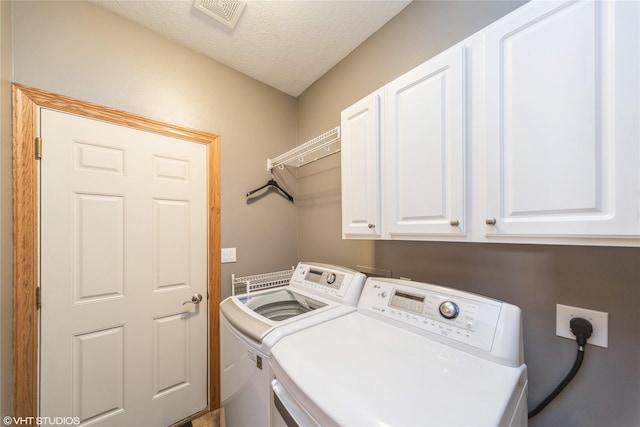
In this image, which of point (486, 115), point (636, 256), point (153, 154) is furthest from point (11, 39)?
point (636, 256)

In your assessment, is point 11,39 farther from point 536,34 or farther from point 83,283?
point 536,34

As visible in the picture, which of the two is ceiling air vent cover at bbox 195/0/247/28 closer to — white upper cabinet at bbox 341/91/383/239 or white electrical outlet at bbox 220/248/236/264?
white upper cabinet at bbox 341/91/383/239

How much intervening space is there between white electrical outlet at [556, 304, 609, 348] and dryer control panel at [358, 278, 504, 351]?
0.32 meters

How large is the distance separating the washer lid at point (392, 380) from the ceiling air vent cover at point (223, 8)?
1.88m

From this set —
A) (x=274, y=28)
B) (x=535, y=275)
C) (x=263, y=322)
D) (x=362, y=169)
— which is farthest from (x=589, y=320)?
(x=274, y=28)

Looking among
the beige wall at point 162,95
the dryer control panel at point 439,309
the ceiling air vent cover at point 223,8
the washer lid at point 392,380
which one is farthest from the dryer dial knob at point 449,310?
the ceiling air vent cover at point 223,8

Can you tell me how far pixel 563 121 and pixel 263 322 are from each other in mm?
1264

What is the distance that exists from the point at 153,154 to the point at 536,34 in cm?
204

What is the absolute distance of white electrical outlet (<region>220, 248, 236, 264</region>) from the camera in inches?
73.9

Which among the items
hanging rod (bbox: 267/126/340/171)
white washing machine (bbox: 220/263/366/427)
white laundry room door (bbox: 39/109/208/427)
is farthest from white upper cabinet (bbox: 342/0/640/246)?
white laundry room door (bbox: 39/109/208/427)

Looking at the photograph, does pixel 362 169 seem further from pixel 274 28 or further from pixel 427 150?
pixel 274 28

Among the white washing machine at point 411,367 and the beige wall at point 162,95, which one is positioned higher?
the beige wall at point 162,95

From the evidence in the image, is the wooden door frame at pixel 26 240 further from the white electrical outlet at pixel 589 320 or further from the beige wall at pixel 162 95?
the white electrical outlet at pixel 589 320

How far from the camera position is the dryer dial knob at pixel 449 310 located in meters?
0.90
